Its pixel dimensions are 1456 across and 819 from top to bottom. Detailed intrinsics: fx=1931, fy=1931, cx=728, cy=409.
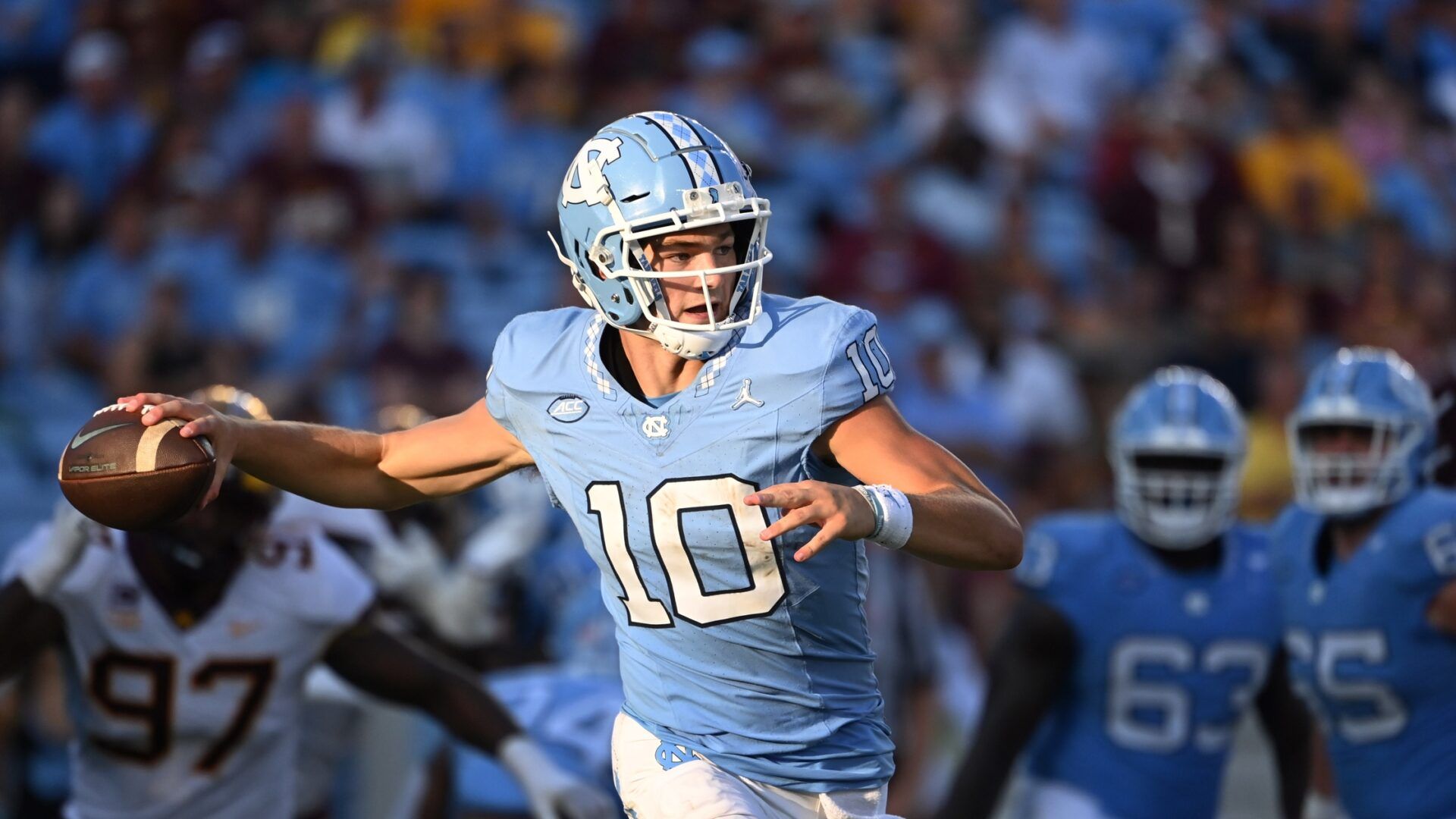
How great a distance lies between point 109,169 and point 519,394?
5.99 metres

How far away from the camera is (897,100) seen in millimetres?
9867

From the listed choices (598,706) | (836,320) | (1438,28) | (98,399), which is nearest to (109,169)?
(98,399)

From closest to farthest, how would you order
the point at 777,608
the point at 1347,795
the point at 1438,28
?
the point at 777,608 < the point at 1347,795 < the point at 1438,28

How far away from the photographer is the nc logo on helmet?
10.7 ft

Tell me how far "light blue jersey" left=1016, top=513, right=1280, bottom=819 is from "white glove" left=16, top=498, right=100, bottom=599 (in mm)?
2331

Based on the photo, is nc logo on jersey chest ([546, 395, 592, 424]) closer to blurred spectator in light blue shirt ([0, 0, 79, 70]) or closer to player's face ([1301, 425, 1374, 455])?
player's face ([1301, 425, 1374, 455])

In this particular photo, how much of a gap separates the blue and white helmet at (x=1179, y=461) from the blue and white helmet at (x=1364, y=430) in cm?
19

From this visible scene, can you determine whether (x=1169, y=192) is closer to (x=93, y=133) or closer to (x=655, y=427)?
(x=93, y=133)

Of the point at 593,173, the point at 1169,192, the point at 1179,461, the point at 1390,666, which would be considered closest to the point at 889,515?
the point at 593,173

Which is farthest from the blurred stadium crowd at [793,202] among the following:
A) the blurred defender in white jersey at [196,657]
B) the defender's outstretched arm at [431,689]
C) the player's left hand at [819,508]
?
the player's left hand at [819,508]

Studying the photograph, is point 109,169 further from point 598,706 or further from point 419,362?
point 598,706

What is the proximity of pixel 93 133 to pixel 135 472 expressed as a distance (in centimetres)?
590

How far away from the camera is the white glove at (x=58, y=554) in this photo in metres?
4.14

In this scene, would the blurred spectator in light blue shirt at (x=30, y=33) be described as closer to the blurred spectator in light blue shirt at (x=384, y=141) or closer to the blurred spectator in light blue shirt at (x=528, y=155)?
the blurred spectator in light blue shirt at (x=384, y=141)
